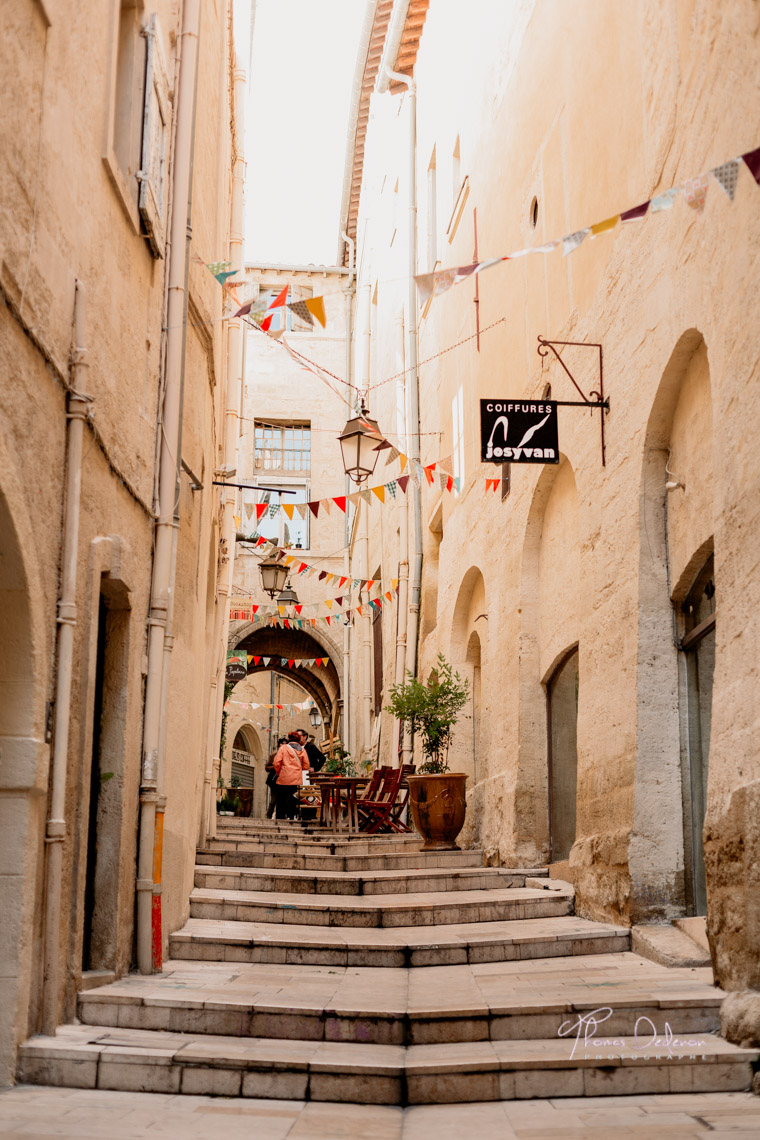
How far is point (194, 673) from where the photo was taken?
9039 mm

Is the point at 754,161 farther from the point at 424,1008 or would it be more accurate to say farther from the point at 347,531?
the point at 347,531

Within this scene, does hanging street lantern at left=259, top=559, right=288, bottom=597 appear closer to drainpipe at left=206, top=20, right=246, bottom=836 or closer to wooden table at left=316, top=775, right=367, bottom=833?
wooden table at left=316, top=775, right=367, bottom=833

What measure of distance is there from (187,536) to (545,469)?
3.46 m

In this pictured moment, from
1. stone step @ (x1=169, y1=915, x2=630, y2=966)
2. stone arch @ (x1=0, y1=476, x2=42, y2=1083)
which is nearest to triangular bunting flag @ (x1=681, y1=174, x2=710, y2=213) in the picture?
stone arch @ (x1=0, y1=476, x2=42, y2=1083)

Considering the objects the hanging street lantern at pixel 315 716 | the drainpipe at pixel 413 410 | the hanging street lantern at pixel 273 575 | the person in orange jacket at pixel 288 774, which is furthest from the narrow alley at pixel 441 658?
the hanging street lantern at pixel 315 716

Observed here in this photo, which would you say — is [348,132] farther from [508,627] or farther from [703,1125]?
[703,1125]

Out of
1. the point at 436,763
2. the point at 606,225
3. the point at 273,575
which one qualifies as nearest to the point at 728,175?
the point at 606,225

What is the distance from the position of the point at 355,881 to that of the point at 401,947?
7.60 ft

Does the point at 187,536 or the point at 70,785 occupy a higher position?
the point at 187,536

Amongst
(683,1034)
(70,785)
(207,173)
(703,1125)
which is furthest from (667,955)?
(207,173)

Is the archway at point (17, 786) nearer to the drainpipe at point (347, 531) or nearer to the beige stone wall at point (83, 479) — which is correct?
the beige stone wall at point (83, 479)

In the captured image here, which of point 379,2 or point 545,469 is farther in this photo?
point 379,2

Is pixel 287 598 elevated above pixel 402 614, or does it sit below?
above

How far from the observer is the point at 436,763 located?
1237cm
